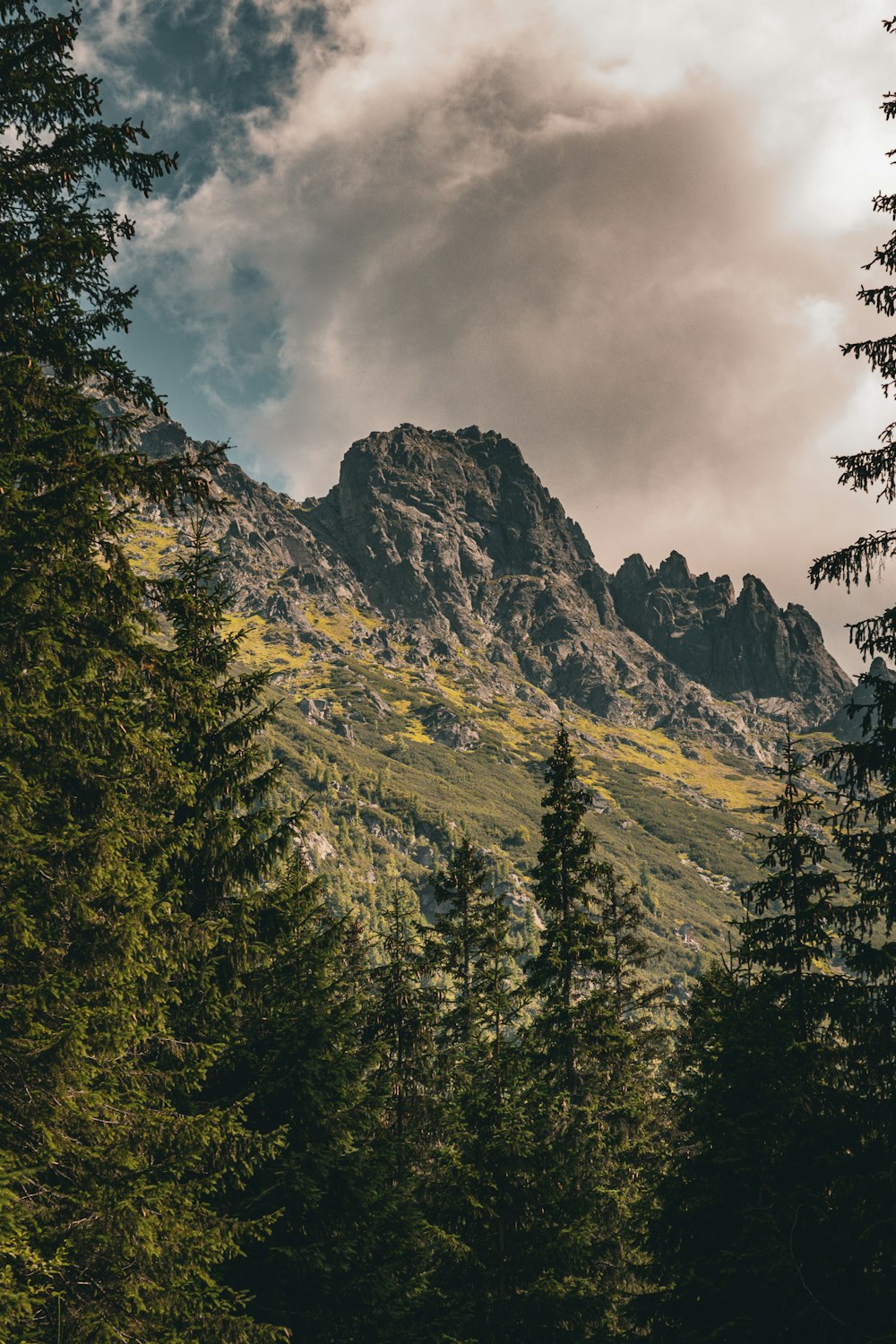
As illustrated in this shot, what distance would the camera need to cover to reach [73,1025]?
7.48 meters

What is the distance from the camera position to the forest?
8.05 meters

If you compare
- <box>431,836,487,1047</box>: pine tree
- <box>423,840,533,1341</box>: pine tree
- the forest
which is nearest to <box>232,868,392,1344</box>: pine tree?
the forest

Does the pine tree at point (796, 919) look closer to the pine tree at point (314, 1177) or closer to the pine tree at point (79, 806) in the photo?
the pine tree at point (314, 1177)

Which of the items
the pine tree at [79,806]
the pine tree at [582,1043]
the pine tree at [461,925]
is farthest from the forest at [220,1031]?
the pine tree at [461,925]

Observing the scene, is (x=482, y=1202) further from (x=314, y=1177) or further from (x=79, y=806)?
(x=79, y=806)

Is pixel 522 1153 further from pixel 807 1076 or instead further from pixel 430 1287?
pixel 807 1076

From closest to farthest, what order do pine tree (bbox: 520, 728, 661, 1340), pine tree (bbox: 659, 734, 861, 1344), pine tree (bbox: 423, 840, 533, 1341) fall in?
pine tree (bbox: 659, 734, 861, 1344)
pine tree (bbox: 423, 840, 533, 1341)
pine tree (bbox: 520, 728, 661, 1340)

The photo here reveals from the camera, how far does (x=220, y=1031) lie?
1243 centimetres

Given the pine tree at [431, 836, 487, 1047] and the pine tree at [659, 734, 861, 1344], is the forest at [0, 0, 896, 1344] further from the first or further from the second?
the pine tree at [431, 836, 487, 1047]

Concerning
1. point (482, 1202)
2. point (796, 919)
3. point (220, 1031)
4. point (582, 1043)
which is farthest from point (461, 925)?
point (220, 1031)

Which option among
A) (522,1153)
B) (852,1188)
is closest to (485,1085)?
(522,1153)

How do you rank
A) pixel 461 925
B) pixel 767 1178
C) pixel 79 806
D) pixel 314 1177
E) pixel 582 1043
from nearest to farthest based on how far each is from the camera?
1. pixel 79 806
2. pixel 767 1178
3. pixel 314 1177
4. pixel 582 1043
5. pixel 461 925

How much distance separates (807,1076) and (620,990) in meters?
18.4

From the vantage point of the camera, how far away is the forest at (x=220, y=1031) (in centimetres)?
805
